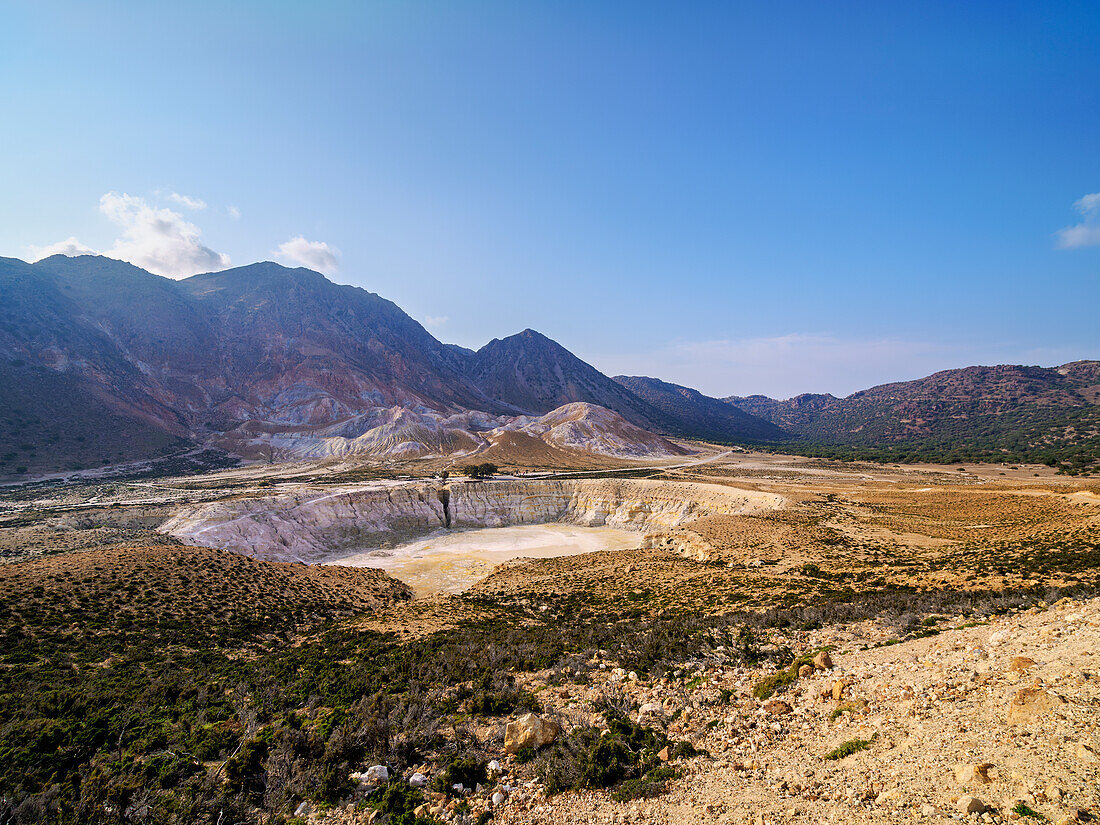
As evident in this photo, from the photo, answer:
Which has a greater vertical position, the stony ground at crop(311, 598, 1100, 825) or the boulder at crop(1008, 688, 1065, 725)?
the boulder at crop(1008, 688, 1065, 725)

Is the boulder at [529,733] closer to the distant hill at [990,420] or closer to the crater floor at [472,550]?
the crater floor at [472,550]

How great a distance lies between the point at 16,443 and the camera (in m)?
77.9

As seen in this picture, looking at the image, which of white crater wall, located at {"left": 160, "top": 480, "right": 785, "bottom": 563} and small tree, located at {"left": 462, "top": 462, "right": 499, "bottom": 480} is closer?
white crater wall, located at {"left": 160, "top": 480, "right": 785, "bottom": 563}

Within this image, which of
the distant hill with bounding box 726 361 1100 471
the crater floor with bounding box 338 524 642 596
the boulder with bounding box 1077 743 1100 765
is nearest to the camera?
the boulder with bounding box 1077 743 1100 765

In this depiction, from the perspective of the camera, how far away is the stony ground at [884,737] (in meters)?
5.12

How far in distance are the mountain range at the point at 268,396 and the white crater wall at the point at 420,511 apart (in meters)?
42.5

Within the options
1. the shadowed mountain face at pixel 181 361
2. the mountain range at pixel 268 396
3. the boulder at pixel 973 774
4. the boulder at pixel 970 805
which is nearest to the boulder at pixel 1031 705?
the boulder at pixel 973 774

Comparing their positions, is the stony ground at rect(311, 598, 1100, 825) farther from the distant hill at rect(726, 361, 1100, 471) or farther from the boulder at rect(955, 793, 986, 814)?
the distant hill at rect(726, 361, 1100, 471)

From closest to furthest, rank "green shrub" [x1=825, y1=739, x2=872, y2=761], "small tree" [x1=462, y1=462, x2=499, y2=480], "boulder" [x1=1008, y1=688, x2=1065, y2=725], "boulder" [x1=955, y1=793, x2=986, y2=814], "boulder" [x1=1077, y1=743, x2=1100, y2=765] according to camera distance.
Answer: "boulder" [x1=955, y1=793, x2=986, y2=814] < "boulder" [x1=1077, y1=743, x2=1100, y2=765] < "boulder" [x1=1008, y1=688, x2=1065, y2=725] < "green shrub" [x1=825, y1=739, x2=872, y2=761] < "small tree" [x1=462, y1=462, x2=499, y2=480]

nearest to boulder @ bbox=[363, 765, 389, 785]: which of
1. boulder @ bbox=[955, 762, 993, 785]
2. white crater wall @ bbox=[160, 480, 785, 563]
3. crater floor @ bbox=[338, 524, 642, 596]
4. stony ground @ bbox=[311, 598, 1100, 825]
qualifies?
stony ground @ bbox=[311, 598, 1100, 825]

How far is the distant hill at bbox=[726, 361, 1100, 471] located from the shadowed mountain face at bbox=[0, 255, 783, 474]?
79.7 meters

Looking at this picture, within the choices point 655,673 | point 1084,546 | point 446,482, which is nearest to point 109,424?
point 446,482

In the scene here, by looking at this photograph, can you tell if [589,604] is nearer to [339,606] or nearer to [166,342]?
[339,606]

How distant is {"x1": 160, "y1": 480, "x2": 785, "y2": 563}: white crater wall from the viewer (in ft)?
134
